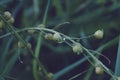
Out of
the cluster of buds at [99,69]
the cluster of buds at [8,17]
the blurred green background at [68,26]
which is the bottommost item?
the cluster of buds at [99,69]

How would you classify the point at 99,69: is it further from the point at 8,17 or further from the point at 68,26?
the point at 68,26

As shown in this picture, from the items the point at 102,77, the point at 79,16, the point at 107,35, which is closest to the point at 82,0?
the point at 79,16

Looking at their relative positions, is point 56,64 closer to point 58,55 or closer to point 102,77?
point 58,55

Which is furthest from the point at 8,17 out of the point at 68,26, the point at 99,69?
the point at 68,26

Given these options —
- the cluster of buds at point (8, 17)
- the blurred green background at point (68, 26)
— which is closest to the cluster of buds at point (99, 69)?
the cluster of buds at point (8, 17)

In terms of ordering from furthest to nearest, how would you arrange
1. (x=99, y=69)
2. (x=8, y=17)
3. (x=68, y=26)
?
(x=68, y=26)
(x=8, y=17)
(x=99, y=69)

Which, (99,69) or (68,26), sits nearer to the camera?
(99,69)

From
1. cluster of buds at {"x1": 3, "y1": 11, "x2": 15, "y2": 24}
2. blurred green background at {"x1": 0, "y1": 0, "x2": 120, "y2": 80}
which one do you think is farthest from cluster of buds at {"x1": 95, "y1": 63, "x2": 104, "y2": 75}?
blurred green background at {"x1": 0, "y1": 0, "x2": 120, "y2": 80}

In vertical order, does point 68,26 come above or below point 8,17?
above

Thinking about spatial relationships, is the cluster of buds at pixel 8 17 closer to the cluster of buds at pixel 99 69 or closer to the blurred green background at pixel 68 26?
the cluster of buds at pixel 99 69

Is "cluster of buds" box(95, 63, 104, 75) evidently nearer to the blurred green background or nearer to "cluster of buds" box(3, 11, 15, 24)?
"cluster of buds" box(3, 11, 15, 24)

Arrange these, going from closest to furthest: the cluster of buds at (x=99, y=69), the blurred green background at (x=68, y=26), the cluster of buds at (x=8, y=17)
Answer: the cluster of buds at (x=99, y=69)
the cluster of buds at (x=8, y=17)
the blurred green background at (x=68, y=26)
